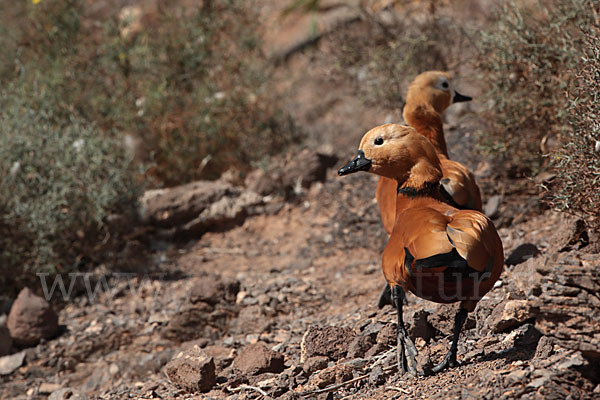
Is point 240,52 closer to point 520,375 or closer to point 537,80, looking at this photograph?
point 537,80

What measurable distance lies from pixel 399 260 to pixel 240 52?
18.8 feet

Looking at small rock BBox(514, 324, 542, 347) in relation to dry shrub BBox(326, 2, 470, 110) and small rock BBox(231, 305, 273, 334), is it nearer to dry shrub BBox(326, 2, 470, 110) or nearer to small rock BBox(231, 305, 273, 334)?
small rock BBox(231, 305, 273, 334)

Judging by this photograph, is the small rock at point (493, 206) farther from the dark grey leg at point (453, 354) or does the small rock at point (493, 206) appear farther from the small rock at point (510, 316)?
the dark grey leg at point (453, 354)

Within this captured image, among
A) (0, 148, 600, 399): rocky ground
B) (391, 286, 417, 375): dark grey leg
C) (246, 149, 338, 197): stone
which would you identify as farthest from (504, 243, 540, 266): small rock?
(246, 149, 338, 197): stone

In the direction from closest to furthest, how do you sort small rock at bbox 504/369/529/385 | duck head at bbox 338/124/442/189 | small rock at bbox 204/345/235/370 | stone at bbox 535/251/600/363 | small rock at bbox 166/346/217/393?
stone at bbox 535/251/600/363 < small rock at bbox 504/369/529/385 < duck head at bbox 338/124/442/189 < small rock at bbox 166/346/217/393 < small rock at bbox 204/345/235/370

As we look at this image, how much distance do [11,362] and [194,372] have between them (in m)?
2.17

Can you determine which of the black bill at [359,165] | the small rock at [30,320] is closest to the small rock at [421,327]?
the black bill at [359,165]

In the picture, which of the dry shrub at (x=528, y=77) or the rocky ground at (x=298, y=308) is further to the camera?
the dry shrub at (x=528, y=77)

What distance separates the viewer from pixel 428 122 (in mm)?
4629

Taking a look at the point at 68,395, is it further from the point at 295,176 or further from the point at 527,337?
the point at 295,176

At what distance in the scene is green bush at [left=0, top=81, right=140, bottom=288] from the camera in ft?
19.0

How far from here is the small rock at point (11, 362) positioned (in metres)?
5.11

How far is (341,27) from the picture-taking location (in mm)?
8000

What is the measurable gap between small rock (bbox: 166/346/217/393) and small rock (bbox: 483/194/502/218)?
9.17ft
